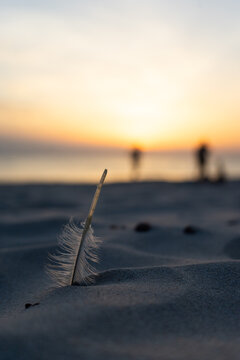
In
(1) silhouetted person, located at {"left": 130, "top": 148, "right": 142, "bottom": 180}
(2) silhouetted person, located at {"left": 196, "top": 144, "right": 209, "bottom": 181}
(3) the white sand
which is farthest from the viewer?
(1) silhouetted person, located at {"left": 130, "top": 148, "right": 142, "bottom": 180}

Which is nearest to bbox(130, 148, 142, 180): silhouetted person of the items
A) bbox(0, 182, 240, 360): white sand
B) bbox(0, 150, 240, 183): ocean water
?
bbox(0, 150, 240, 183): ocean water

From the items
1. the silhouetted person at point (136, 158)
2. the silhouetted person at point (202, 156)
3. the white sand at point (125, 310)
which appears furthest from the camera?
the silhouetted person at point (136, 158)

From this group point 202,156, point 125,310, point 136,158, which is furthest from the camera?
point 136,158

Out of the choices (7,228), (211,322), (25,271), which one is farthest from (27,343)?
(7,228)

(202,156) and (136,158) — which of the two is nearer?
(202,156)

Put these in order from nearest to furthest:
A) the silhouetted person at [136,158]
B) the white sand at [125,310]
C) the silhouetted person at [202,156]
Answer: the white sand at [125,310], the silhouetted person at [202,156], the silhouetted person at [136,158]

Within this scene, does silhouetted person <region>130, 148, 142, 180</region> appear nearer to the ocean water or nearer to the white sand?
the ocean water

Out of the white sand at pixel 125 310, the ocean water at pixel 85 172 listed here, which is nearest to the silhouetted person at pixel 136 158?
the ocean water at pixel 85 172

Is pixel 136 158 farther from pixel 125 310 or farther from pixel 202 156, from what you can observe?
pixel 125 310

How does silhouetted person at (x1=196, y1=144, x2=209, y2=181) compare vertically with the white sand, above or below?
above

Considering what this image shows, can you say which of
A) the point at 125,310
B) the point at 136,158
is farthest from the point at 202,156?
the point at 125,310

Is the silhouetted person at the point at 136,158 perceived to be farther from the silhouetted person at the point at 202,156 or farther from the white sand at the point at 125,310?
the white sand at the point at 125,310

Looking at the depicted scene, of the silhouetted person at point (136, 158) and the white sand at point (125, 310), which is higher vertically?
the silhouetted person at point (136, 158)

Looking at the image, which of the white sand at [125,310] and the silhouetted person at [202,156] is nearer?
the white sand at [125,310]
